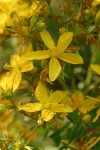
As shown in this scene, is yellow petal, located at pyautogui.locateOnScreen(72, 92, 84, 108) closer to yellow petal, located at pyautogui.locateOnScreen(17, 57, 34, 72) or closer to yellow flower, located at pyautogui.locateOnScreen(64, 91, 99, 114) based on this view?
yellow flower, located at pyautogui.locateOnScreen(64, 91, 99, 114)

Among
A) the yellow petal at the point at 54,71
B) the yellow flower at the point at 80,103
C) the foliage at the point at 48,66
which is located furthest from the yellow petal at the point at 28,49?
the yellow flower at the point at 80,103

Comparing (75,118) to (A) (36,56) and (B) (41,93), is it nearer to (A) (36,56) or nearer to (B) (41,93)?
(B) (41,93)

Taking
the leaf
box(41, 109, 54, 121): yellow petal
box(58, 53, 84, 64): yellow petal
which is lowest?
the leaf

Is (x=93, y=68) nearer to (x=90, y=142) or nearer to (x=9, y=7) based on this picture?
(x=90, y=142)

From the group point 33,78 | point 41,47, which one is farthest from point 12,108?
point 41,47

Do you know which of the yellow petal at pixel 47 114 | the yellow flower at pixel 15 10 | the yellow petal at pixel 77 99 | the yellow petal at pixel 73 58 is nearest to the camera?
the yellow petal at pixel 47 114

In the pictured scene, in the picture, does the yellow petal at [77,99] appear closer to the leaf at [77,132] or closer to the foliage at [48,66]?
the foliage at [48,66]

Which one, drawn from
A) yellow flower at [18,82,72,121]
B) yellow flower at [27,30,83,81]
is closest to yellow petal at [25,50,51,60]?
yellow flower at [27,30,83,81]

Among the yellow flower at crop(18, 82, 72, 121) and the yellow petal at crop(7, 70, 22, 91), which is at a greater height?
the yellow petal at crop(7, 70, 22, 91)
